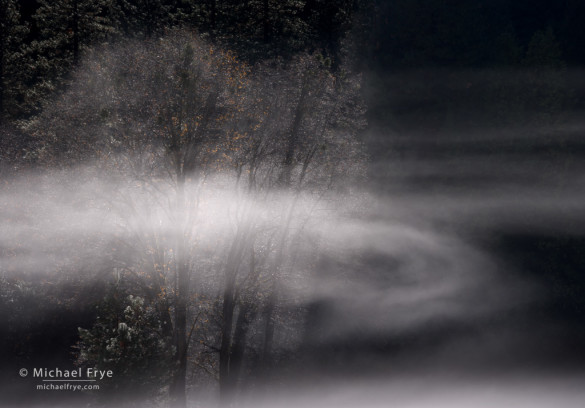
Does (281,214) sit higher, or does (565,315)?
(281,214)

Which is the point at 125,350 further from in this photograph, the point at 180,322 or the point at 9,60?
the point at 9,60

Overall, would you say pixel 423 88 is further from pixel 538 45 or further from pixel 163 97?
pixel 163 97

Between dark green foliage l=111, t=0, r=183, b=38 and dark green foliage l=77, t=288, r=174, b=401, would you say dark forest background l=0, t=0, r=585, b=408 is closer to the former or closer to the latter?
dark green foliage l=111, t=0, r=183, b=38

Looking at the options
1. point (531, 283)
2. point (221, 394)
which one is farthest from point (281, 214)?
point (531, 283)

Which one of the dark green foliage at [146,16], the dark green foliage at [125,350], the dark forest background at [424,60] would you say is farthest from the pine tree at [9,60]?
the dark green foliage at [125,350]

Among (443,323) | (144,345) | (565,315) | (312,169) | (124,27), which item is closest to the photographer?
(144,345)

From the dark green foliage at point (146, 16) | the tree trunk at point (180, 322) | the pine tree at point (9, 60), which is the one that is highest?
the dark green foliage at point (146, 16)

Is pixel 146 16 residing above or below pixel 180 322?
above

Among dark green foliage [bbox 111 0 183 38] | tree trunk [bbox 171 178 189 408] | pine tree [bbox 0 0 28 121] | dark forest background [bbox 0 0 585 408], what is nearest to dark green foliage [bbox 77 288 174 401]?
tree trunk [bbox 171 178 189 408]

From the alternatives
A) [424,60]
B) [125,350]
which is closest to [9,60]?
[125,350]

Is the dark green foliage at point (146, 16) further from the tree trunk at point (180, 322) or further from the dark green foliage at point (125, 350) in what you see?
the dark green foliage at point (125, 350)

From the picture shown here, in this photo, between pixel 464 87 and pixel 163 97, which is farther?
pixel 464 87

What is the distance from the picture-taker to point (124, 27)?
30.8 meters

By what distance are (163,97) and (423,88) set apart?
24759mm
